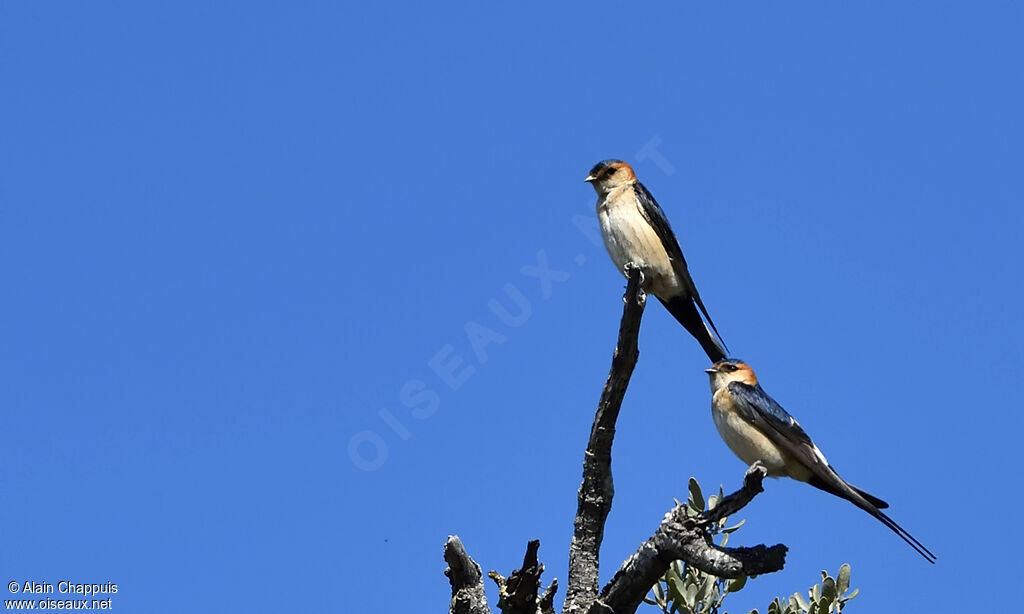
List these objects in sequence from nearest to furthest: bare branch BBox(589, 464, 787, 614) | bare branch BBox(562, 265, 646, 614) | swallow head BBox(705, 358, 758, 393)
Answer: bare branch BBox(589, 464, 787, 614) → bare branch BBox(562, 265, 646, 614) → swallow head BBox(705, 358, 758, 393)

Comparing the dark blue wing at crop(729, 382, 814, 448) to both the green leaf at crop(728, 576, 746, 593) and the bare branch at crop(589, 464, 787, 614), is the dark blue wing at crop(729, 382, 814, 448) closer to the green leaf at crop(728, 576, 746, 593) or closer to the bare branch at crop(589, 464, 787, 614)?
the bare branch at crop(589, 464, 787, 614)

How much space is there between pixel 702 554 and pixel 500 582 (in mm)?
1080

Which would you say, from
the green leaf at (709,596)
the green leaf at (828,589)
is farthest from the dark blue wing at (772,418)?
the green leaf at (709,596)

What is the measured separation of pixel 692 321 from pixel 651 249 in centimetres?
76

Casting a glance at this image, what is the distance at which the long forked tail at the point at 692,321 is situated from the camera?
8461 mm

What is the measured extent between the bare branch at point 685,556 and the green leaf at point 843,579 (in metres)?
0.65

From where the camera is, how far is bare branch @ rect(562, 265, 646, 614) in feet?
19.1

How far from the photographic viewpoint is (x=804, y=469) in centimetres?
682

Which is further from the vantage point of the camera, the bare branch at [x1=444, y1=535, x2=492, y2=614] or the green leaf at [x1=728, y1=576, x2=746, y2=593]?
the green leaf at [x1=728, y1=576, x2=746, y2=593]

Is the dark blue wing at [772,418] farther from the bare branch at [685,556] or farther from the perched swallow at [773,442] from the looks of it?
the bare branch at [685,556]

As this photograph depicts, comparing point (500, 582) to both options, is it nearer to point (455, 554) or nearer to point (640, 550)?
point (455, 554)

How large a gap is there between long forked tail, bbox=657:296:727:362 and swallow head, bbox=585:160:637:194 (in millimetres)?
1028

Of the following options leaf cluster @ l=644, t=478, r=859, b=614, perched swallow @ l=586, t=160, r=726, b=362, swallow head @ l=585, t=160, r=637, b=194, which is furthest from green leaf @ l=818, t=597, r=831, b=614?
swallow head @ l=585, t=160, r=637, b=194

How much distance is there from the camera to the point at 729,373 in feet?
24.5
